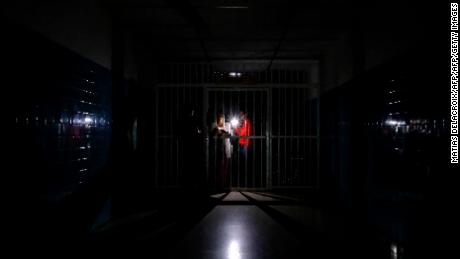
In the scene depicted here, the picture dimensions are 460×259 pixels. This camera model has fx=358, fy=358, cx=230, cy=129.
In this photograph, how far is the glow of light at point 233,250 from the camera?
10.8 feet

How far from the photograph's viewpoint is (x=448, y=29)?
9.16 feet

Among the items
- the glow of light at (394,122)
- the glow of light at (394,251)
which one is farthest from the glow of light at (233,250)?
the glow of light at (394,122)

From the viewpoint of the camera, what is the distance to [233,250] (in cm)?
348

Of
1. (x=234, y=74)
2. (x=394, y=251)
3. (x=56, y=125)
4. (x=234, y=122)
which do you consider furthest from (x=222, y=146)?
(x=394, y=251)

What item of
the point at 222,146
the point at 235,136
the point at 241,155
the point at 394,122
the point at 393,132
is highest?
the point at 394,122

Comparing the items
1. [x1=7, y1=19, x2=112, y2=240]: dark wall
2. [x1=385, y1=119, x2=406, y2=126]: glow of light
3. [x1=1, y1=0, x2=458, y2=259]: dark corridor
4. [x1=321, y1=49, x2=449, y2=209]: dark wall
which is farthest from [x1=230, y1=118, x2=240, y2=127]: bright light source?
[x1=385, y1=119, x2=406, y2=126]: glow of light

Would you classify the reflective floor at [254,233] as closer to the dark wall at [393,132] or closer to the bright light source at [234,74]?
the dark wall at [393,132]

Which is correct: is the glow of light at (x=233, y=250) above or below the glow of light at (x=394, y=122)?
below

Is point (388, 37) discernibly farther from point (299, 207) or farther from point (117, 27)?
point (117, 27)

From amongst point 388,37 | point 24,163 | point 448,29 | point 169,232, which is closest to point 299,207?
point 169,232

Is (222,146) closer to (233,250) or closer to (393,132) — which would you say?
(233,250)

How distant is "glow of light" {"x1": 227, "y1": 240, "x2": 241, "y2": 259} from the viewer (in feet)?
10.8

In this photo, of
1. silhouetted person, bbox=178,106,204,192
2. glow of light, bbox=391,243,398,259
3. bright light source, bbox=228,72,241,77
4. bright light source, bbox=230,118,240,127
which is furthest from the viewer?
bright light source, bbox=228,72,241,77

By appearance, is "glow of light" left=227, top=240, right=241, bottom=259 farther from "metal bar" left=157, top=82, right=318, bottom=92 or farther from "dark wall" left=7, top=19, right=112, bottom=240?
"metal bar" left=157, top=82, right=318, bottom=92
